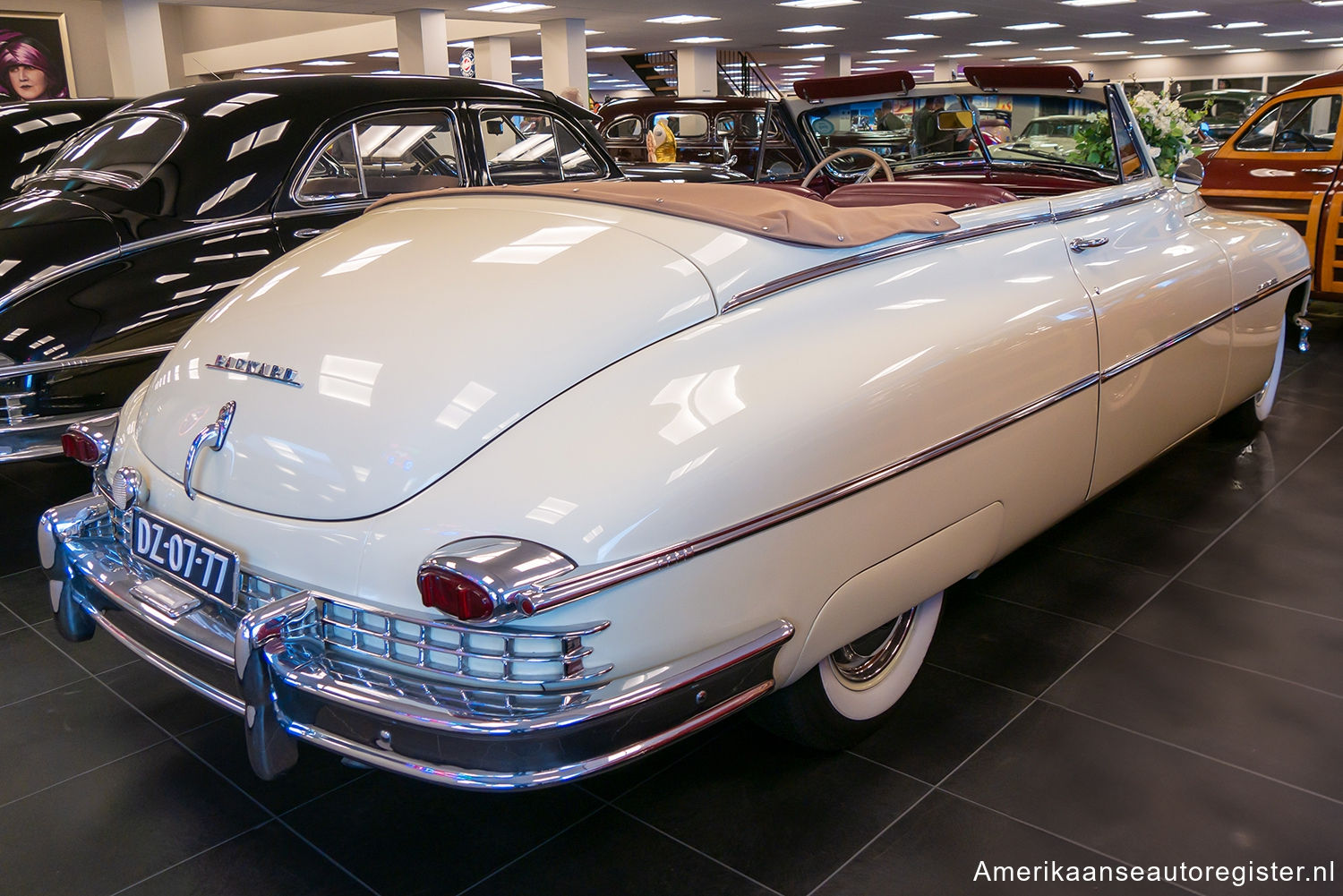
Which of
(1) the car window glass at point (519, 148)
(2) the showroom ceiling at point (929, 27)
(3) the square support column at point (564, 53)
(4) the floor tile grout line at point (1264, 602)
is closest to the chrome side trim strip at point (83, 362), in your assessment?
(1) the car window glass at point (519, 148)

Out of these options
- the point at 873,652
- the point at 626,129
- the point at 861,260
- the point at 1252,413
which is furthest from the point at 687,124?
the point at 873,652

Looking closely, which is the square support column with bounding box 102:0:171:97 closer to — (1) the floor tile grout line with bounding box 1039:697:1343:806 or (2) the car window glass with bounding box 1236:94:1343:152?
(2) the car window glass with bounding box 1236:94:1343:152

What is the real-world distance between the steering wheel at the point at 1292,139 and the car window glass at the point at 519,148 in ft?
16.1

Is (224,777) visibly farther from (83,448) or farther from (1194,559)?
(1194,559)

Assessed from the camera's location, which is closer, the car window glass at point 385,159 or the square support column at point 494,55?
the car window glass at point 385,159

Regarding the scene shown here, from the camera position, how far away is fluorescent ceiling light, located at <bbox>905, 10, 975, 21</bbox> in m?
17.7

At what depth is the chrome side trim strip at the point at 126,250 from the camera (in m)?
3.29

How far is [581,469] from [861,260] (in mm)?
853

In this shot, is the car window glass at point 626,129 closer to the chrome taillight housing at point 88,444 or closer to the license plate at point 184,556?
the chrome taillight housing at point 88,444

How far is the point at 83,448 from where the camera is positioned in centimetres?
224

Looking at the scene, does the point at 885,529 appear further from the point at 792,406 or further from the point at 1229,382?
the point at 1229,382

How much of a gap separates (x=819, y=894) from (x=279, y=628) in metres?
1.04

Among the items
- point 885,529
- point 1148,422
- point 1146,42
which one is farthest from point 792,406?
point 1146,42

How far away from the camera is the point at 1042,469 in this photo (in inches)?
93.7
